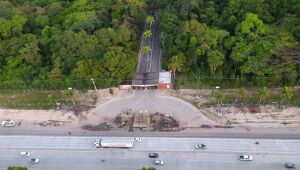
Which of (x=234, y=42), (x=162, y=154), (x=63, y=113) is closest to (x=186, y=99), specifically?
(x=162, y=154)

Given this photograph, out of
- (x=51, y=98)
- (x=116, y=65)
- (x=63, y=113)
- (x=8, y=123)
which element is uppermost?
(x=116, y=65)

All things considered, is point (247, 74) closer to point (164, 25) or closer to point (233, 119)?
point (233, 119)

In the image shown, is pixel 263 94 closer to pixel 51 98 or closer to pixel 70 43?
pixel 70 43

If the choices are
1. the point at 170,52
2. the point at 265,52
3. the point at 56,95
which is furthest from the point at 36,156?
the point at 265,52

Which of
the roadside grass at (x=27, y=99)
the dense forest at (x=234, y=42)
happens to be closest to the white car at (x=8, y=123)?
the roadside grass at (x=27, y=99)

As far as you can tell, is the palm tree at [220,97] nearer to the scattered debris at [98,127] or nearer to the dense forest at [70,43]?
the dense forest at [70,43]

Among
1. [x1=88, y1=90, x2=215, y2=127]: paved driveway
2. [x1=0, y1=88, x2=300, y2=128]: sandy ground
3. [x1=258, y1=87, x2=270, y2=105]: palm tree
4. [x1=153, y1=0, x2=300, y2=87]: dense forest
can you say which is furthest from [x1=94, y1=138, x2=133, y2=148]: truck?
[x1=258, y1=87, x2=270, y2=105]: palm tree
